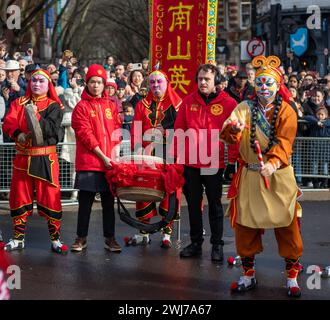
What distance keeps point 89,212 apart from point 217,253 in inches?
57.3

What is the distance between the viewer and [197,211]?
9492 millimetres

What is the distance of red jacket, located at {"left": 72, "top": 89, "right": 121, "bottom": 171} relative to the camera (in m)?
9.52

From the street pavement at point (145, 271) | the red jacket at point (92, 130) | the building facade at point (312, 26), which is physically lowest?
the street pavement at point (145, 271)

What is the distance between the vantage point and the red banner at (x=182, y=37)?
11.5 metres

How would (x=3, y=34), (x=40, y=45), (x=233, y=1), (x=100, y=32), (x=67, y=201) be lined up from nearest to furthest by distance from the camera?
(x=67, y=201) < (x=3, y=34) < (x=40, y=45) < (x=233, y=1) < (x=100, y=32)

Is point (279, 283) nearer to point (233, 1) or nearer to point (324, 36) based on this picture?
point (324, 36)

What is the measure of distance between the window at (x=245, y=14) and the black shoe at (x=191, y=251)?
5160cm

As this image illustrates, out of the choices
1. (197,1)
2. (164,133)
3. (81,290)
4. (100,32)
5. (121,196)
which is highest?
(100,32)

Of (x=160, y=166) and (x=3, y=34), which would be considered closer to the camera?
(x=160, y=166)

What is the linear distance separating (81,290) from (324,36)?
3738cm

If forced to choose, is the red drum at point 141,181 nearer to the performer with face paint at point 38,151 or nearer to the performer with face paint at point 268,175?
the performer with face paint at point 38,151

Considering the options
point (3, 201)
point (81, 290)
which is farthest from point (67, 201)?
point (81, 290)

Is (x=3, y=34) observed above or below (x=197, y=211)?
above

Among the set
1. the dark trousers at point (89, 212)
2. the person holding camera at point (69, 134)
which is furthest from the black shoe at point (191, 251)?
the person holding camera at point (69, 134)
